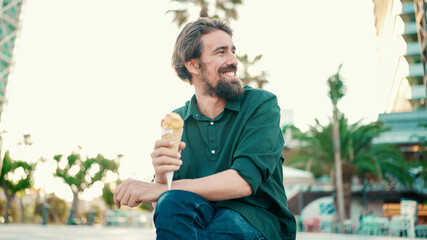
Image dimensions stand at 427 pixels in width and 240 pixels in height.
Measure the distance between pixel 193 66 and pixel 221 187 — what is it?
88cm

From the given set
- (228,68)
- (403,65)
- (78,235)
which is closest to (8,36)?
(78,235)

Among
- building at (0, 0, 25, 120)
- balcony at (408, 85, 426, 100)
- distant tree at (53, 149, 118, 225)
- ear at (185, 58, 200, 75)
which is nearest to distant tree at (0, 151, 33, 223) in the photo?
distant tree at (53, 149, 118, 225)

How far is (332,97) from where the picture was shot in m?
22.4

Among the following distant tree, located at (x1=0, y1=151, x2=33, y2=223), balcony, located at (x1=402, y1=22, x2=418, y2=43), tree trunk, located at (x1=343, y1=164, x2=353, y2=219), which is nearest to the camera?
tree trunk, located at (x1=343, y1=164, x2=353, y2=219)

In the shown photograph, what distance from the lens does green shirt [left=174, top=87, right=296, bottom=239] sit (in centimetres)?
158

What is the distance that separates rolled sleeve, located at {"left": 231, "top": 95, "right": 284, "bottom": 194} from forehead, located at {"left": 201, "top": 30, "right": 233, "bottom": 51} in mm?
420

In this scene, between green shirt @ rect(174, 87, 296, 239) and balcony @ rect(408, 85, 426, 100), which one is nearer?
green shirt @ rect(174, 87, 296, 239)

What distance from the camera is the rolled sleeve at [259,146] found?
61.5 inches

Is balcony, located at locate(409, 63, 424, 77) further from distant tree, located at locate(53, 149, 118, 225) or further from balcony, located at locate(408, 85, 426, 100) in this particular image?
distant tree, located at locate(53, 149, 118, 225)

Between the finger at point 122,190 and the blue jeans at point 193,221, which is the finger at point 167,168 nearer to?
the blue jeans at point 193,221

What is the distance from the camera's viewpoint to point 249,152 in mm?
1610

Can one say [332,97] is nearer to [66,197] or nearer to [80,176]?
[80,176]

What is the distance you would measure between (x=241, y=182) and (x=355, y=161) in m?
21.1

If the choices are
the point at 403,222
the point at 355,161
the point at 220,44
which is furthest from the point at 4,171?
the point at 220,44
